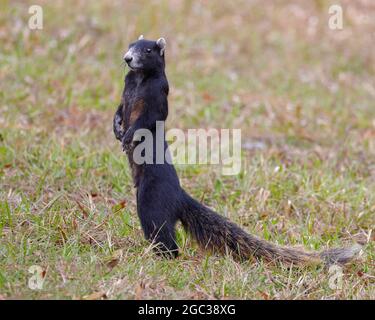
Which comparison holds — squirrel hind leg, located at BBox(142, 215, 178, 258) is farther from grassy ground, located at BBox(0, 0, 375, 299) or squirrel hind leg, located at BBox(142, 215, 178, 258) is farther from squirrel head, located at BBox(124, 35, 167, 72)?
squirrel head, located at BBox(124, 35, 167, 72)

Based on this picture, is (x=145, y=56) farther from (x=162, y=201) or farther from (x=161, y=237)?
(x=161, y=237)

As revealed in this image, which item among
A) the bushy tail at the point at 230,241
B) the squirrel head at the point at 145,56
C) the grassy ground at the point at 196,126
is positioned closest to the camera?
the grassy ground at the point at 196,126

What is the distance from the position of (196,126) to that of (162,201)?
4.11 m

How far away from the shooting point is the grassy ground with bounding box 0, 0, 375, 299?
197 inches

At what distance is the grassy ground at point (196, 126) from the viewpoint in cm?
501

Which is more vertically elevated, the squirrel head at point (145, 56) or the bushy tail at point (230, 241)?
the squirrel head at point (145, 56)

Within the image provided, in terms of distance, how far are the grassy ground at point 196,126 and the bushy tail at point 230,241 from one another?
0.11m

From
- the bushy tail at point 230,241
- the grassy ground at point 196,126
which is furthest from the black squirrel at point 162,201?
the grassy ground at point 196,126

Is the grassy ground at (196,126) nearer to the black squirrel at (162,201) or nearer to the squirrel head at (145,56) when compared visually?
the black squirrel at (162,201)

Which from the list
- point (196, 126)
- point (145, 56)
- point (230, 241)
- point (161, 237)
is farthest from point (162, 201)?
point (196, 126)

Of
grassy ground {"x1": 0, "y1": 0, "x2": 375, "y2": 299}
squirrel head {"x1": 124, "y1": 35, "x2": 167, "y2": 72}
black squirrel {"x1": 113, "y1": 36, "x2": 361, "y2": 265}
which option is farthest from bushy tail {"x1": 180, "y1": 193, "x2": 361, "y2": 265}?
squirrel head {"x1": 124, "y1": 35, "x2": 167, "y2": 72}

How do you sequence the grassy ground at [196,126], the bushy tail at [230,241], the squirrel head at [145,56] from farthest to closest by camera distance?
the bushy tail at [230,241]
the squirrel head at [145,56]
the grassy ground at [196,126]

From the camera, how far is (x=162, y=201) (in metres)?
5.18
